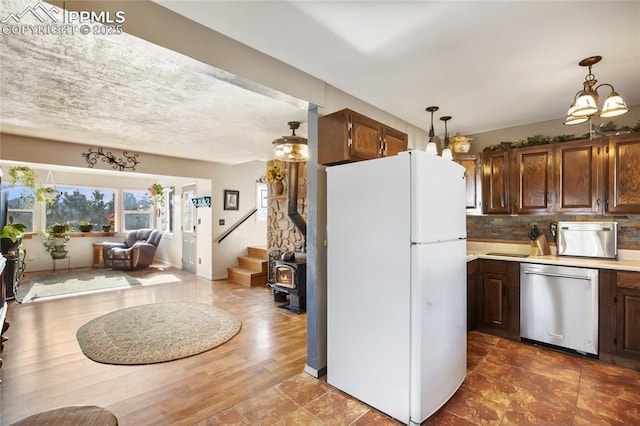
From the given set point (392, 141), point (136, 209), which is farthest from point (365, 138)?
point (136, 209)

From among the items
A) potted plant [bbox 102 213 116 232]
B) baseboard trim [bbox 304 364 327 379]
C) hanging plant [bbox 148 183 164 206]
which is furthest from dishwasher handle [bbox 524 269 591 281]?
potted plant [bbox 102 213 116 232]

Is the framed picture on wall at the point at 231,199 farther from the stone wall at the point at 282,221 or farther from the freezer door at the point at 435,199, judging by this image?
the freezer door at the point at 435,199

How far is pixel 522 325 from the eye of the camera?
334cm

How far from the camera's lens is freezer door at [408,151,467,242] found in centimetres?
198

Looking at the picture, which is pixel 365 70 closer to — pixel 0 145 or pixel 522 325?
pixel 522 325

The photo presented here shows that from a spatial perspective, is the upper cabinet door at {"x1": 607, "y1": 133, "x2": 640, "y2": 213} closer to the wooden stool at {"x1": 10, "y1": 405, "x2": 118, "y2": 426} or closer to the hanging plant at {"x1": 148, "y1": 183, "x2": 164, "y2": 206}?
the wooden stool at {"x1": 10, "y1": 405, "x2": 118, "y2": 426}

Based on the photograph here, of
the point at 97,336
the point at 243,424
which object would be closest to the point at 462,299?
the point at 243,424

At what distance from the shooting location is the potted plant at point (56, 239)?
23.9 ft

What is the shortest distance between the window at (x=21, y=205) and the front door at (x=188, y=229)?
306 centimetres

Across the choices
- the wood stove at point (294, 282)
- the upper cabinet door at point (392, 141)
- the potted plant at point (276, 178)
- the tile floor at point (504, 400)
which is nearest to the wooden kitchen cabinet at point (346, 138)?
the upper cabinet door at point (392, 141)

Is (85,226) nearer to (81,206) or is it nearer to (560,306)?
(81,206)

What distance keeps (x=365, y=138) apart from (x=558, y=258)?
2.60 meters

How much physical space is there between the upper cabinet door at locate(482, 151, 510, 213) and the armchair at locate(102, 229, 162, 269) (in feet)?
24.7

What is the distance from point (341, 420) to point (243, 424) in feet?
2.13
